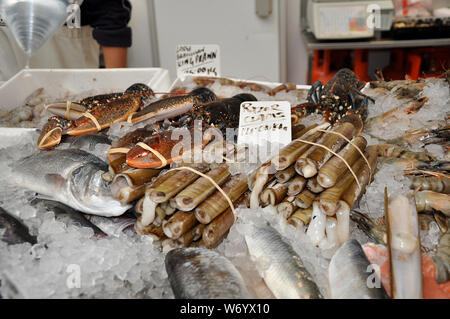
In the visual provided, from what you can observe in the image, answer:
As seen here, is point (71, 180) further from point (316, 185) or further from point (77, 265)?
point (316, 185)

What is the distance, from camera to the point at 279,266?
1388mm

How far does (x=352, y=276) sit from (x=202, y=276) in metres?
0.51

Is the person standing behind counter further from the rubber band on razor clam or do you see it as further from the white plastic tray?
the rubber band on razor clam

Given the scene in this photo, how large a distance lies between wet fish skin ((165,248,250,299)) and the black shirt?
335 centimetres

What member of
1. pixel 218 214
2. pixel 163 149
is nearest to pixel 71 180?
pixel 163 149

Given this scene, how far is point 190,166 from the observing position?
1.79 meters

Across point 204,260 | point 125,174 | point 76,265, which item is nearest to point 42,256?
point 76,265

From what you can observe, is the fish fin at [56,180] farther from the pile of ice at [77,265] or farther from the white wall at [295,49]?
the white wall at [295,49]

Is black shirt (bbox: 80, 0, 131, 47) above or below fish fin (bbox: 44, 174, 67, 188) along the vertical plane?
above

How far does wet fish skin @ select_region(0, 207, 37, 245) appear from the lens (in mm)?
1482

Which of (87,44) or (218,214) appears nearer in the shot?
(218,214)

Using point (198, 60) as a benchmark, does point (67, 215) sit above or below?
below

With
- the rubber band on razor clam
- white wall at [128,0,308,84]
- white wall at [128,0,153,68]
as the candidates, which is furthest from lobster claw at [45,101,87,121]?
white wall at [128,0,153,68]

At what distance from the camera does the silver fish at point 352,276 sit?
1247 millimetres
